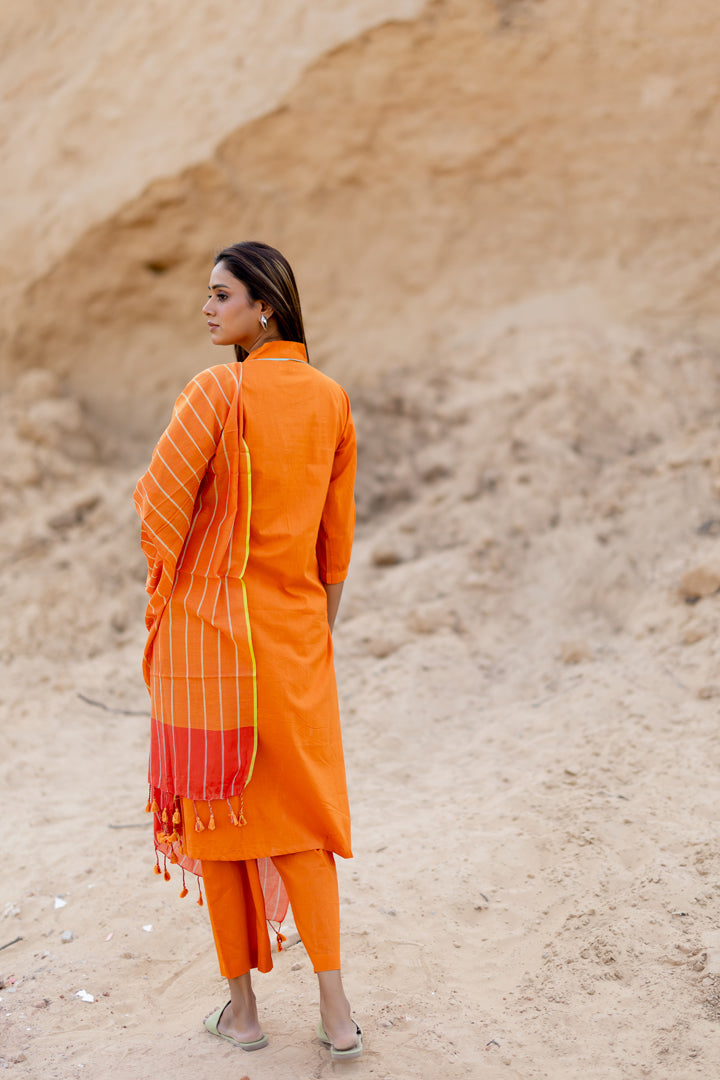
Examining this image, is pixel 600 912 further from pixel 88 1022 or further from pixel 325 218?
pixel 325 218

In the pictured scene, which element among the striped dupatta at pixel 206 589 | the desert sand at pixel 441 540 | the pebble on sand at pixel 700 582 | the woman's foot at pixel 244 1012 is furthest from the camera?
the pebble on sand at pixel 700 582

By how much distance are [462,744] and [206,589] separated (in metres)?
1.92

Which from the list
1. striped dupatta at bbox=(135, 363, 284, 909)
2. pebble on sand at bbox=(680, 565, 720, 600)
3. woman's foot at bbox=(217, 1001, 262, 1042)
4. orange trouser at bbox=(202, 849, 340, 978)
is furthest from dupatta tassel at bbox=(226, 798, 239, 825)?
pebble on sand at bbox=(680, 565, 720, 600)

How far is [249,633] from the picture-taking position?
6.41ft

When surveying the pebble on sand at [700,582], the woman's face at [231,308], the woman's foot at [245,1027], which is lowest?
the pebble on sand at [700,582]

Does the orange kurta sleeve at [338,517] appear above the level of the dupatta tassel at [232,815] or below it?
above

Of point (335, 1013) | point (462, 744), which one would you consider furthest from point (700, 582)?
point (335, 1013)

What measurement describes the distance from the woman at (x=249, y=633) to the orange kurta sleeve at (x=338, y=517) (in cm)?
9

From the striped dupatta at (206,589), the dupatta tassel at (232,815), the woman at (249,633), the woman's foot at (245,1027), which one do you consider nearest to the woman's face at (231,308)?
the woman at (249,633)

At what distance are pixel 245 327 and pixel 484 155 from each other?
12.8ft

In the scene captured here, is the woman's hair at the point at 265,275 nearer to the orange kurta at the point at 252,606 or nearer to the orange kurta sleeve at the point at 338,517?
the orange kurta at the point at 252,606

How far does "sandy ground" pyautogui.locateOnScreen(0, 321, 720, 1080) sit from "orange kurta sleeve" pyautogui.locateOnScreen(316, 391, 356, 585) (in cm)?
99

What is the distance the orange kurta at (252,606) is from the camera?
1.95 meters

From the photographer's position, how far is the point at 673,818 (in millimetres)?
2797
